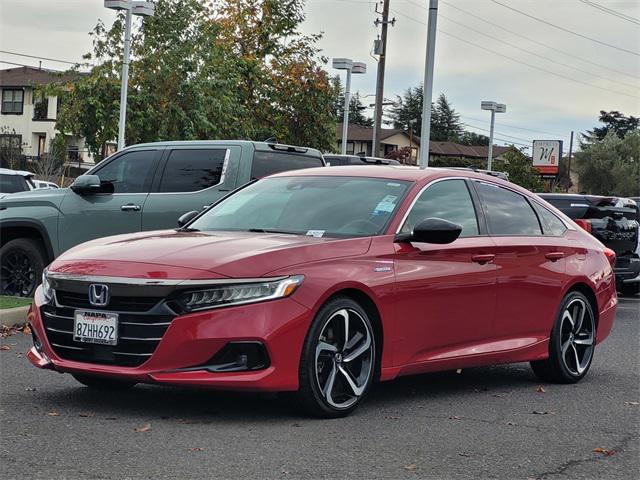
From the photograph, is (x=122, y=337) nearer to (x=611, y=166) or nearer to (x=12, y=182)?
(x=12, y=182)

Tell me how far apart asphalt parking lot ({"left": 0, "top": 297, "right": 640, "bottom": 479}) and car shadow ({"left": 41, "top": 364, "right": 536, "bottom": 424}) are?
0.01 m

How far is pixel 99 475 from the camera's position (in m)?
4.96

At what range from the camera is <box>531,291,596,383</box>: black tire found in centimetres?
849

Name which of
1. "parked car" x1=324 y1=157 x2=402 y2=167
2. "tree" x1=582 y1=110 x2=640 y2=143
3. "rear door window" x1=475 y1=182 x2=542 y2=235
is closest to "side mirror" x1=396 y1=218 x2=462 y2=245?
"rear door window" x1=475 y1=182 x2=542 y2=235

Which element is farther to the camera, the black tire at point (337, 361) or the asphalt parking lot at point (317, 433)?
the black tire at point (337, 361)

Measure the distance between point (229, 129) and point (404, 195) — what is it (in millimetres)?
30664

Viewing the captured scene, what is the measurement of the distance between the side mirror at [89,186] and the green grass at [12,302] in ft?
4.25

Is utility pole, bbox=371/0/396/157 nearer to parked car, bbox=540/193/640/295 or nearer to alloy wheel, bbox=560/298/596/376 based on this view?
parked car, bbox=540/193/640/295

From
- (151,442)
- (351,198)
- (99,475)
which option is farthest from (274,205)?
(99,475)

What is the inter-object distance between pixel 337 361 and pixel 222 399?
0.94 m

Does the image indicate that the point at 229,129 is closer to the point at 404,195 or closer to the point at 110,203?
the point at 110,203

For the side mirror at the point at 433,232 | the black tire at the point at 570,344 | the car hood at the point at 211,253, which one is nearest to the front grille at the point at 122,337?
the car hood at the point at 211,253

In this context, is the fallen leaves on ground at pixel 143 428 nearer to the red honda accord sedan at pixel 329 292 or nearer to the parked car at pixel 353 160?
the red honda accord sedan at pixel 329 292

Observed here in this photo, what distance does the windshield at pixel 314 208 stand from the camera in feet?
23.6
